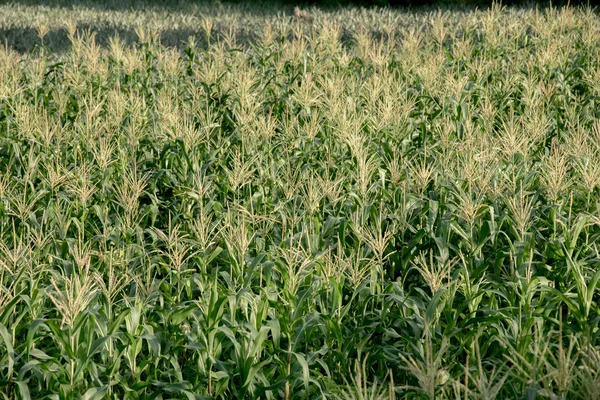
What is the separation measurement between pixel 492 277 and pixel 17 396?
2228 millimetres

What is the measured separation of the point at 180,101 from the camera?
7219mm

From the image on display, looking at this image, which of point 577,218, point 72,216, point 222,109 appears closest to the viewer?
point 577,218

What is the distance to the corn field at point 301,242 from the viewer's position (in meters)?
3.24

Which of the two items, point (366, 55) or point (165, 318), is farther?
point (366, 55)

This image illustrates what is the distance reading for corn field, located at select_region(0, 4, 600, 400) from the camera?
128 inches

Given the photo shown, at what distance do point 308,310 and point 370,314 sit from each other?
365mm

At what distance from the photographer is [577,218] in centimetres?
427

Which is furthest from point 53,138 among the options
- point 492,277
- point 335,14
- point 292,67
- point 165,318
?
point 335,14

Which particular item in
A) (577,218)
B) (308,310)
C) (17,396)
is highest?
(577,218)

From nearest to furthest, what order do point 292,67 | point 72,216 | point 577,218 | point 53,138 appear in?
point 577,218 → point 72,216 → point 53,138 → point 292,67

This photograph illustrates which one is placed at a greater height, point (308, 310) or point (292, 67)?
point (292, 67)

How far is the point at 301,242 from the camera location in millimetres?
4285

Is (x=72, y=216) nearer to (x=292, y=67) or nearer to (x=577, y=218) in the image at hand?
(x=577, y=218)

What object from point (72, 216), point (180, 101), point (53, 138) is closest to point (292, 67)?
point (180, 101)
